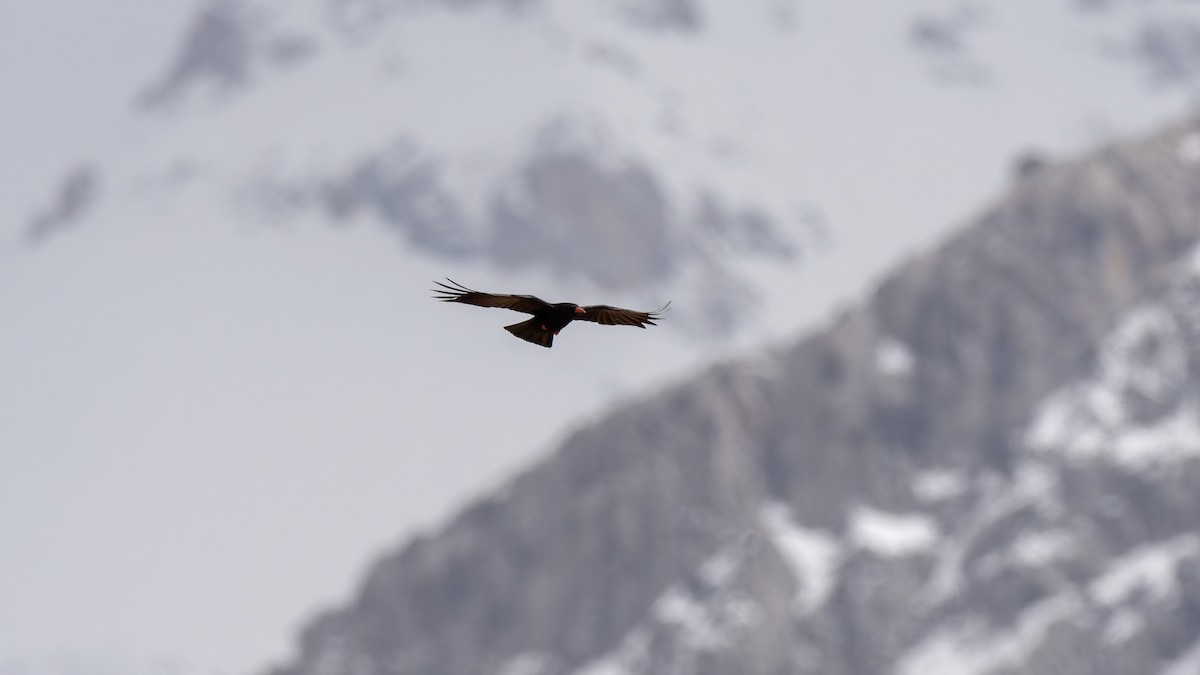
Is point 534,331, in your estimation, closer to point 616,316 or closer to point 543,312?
point 543,312

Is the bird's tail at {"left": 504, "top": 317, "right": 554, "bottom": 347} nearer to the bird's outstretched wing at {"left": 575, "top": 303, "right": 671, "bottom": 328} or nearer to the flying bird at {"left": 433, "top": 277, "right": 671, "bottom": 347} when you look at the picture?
the flying bird at {"left": 433, "top": 277, "right": 671, "bottom": 347}

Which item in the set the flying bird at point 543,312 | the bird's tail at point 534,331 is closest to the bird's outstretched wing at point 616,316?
the flying bird at point 543,312

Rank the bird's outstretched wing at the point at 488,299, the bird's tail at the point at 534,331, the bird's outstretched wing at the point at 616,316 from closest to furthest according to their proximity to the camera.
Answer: the bird's outstretched wing at the point at 488,299
the bird's outstretched wing at the point at 616,316
the bird's tail at the point at 534,331

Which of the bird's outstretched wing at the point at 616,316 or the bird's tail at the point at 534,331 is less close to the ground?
the bird's tail at the point at 534,331

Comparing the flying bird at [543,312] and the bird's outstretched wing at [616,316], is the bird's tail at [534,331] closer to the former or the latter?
the flying bird at [543,312]

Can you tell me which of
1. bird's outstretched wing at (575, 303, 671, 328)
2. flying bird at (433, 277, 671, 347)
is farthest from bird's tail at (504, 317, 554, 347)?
bird's outstretched wing at (575, 303, 671, 328)

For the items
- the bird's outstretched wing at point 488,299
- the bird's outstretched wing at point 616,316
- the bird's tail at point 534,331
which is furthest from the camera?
the bird's tail at point 534,331

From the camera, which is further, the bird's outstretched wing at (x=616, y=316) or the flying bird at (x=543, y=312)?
the bird's outstretched wing at (x=616, y=316)

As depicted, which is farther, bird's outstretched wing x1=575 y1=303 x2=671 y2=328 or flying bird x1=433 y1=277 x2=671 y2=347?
bird's outstretched wing x1=575 y1=303 x2=671 y2=328
